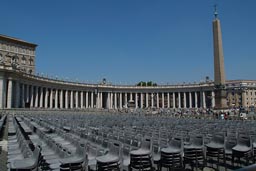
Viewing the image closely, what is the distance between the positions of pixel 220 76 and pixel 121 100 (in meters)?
83.1

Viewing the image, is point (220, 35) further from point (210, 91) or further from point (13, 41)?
point (13, 41)

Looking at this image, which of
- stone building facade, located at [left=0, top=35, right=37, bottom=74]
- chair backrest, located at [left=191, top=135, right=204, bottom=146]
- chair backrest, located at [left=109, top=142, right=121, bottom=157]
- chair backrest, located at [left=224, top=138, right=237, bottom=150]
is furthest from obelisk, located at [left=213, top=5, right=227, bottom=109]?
stone building facade, located at [left=0, top=35, right=37, bottom=74]

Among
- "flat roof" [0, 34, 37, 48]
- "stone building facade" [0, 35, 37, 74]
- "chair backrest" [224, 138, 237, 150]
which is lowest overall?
"chair backrest" [224, 138, 237, 150]

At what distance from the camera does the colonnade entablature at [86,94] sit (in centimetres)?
7050

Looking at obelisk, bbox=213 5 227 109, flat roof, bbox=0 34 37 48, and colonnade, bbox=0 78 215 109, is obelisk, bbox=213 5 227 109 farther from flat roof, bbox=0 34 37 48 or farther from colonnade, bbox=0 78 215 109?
flat roof, bbox=0 34 37 48

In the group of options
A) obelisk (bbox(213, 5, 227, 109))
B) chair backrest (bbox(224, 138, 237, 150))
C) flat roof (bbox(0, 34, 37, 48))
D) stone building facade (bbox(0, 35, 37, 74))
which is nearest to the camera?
chair backrest (bbox(224, 138, 237, 150))

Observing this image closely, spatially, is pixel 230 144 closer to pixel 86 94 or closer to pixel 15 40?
pixel 15 40

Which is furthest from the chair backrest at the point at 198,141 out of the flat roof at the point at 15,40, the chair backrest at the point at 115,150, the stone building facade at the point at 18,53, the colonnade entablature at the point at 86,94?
the flat roof at the point at 15,40

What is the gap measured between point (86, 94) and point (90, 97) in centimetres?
416

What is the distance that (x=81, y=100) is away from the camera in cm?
10806

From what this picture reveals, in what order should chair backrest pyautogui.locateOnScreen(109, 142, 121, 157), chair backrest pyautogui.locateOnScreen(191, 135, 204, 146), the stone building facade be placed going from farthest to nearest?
the stone building facade
chair backrest pyautogui.locateOnScreen(191, 135, 204, 146)
chair backrest pyautogui.locateOnScreen(109, 142, 121, 157)

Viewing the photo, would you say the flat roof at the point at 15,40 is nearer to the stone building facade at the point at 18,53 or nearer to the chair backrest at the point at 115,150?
the stone building facade at the point at 18,53

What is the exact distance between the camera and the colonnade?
2793 inches

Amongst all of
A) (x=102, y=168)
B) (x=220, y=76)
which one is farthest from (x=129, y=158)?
(x=220, y=76)
